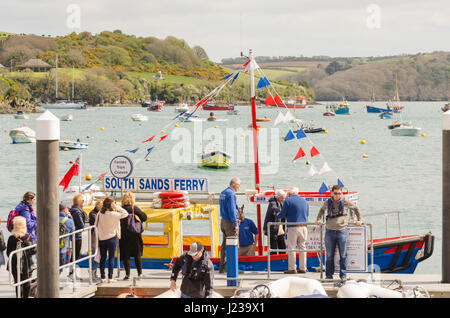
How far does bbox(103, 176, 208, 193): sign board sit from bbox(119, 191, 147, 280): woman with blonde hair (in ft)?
8.31

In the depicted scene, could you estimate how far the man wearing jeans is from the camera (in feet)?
41.3

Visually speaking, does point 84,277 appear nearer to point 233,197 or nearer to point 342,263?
point 233,197

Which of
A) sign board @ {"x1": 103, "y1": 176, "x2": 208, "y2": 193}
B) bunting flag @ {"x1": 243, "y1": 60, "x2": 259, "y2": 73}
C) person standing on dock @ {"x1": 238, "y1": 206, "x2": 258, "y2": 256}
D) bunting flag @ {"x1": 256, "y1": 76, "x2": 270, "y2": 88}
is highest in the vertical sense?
bunting flag @ {"x1": 243, "y1": 60, "x2": 259, "y2": 73}

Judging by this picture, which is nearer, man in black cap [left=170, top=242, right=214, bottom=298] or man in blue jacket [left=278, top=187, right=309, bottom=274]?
man in black cap [left=170, top=242, right=214, bottom=298]

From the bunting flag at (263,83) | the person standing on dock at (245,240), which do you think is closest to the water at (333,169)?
the bunting flag at (263,83)

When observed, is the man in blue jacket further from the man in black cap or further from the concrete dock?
the man in black cap

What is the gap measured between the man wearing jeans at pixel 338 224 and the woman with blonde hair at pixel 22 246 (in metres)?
5.25

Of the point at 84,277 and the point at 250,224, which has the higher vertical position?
the point at 250,224

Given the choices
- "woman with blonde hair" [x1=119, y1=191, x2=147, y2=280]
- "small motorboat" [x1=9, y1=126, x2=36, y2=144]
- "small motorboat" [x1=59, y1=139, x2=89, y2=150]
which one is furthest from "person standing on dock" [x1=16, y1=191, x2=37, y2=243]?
"small motorboat" [x1=9, y1=126, x2=36, y2=144]

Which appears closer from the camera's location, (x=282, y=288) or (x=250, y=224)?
(x=282, y=288)

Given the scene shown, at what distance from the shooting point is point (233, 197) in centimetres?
1327

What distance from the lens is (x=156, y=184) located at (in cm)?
1579
